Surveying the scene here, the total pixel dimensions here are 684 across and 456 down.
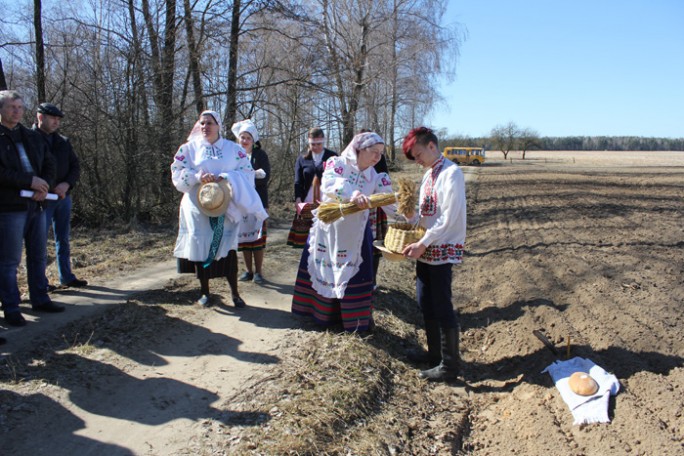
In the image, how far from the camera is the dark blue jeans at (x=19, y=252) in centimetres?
427

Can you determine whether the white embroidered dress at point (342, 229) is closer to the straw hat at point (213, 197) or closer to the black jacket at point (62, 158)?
the straw hat at point (213, 197)

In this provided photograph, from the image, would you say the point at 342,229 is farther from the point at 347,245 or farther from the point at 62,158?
the point at 62,158

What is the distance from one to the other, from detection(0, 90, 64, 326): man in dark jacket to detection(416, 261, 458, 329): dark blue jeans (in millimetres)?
3382

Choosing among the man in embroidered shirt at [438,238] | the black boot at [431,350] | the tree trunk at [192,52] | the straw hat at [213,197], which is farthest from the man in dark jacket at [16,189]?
the tree trunk at [192,52]

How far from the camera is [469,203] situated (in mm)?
15688

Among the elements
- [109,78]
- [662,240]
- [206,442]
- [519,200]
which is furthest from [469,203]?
[206,442]

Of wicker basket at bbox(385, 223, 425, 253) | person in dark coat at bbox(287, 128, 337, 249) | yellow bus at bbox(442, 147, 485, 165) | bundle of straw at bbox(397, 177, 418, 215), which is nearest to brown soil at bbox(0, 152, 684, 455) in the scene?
person in dark coat at bbox(287, 128, 337, 249)

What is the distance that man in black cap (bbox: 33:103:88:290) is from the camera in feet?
17.2

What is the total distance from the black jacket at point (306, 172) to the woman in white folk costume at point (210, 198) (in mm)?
937

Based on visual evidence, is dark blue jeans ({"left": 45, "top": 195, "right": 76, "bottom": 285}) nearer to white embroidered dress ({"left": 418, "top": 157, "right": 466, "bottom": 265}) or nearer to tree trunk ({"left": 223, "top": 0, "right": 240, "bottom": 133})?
white embroidered dress ({"left": 418, "top": 157, "right": 466, "bottom": 265})

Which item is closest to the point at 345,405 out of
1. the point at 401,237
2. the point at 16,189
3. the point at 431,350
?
the point at 431,350

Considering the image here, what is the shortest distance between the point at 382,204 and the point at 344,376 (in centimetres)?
136

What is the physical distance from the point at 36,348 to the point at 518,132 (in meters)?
70.4

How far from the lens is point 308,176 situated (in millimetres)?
5746
